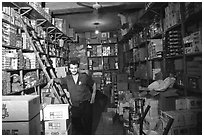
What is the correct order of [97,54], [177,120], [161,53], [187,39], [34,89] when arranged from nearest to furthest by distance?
[177,120], [187,39], [161,53], [34,89], [97,54]

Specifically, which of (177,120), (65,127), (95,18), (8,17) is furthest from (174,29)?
(95,18)

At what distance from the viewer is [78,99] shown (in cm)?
269

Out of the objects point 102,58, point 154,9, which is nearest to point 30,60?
point 154,9

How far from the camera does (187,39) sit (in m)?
2.36

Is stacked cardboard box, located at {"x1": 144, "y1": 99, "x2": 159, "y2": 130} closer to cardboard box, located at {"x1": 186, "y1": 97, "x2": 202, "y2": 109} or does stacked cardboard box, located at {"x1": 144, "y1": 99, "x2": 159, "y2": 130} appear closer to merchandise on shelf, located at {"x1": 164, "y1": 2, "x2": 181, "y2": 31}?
cardboard box, located at {"x1": 186, "y1": 97, "x2": 202, "y2": 109}

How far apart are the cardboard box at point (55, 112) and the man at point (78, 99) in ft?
2.35

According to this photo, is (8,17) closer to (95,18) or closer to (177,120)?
(177,120)

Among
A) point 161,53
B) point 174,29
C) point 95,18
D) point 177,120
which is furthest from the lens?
point 95,18

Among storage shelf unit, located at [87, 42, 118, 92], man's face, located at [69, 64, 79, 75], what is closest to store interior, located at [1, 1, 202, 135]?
man's face, located at [69, 64, 79, 75]

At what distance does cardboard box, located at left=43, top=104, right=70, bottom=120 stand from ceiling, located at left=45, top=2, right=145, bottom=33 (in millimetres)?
2421

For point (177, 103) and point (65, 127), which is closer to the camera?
point (65, 127)

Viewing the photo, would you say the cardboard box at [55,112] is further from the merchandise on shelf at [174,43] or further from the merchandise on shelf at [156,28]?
the merchandise on shelf at [156,28]

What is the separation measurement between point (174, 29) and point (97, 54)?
4.86m

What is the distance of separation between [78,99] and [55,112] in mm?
762
